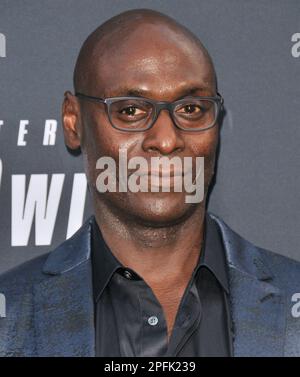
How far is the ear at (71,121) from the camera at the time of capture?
78.6 inches

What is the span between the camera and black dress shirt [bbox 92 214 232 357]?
71.1 inches

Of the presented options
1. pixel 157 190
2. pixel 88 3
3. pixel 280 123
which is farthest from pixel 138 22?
pixel 280 123

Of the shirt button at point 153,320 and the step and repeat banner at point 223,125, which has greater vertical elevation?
the step and repeat banner at point 223,125

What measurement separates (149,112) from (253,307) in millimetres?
602

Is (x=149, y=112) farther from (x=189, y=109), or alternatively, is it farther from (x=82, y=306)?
(x=82, y=306)

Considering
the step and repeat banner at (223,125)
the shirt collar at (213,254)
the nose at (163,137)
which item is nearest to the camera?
the nose at (163,137)

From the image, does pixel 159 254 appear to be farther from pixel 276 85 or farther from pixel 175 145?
pixel 276 85

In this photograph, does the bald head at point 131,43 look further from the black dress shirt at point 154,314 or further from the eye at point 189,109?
the black dress shirt at point 154,314

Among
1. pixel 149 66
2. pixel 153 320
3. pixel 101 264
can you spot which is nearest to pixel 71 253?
pixel 101 264

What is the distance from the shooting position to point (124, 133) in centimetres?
183

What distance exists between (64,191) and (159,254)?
405mm

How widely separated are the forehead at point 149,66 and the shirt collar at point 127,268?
41 cm

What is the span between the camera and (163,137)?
178cm

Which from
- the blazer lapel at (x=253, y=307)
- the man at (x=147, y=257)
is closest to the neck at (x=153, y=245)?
the man at (x=147, y=257)
